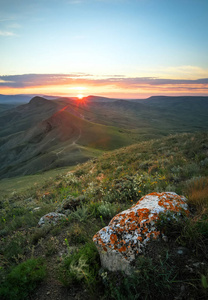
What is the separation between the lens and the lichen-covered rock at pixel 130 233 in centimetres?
282

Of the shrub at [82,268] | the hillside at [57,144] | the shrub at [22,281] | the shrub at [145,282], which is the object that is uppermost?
the shrub at [145,282]

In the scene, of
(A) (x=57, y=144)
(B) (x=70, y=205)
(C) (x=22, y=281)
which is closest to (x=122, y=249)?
(C) (x=22, y=281)

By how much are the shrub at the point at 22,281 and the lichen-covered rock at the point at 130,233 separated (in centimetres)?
114

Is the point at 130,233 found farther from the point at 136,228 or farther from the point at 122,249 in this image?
the point at 122,249

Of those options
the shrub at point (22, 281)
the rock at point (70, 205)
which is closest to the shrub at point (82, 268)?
the shrub at point (22, 281)

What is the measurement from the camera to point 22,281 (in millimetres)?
2908

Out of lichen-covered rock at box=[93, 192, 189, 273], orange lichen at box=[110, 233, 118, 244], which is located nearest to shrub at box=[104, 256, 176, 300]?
lichen-covered rock at box=[93, 192, 189, 273]

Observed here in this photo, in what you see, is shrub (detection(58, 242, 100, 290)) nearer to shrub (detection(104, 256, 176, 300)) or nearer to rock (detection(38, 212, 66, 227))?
shrub (detection(104, 256, 176, 300))

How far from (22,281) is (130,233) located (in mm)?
1982

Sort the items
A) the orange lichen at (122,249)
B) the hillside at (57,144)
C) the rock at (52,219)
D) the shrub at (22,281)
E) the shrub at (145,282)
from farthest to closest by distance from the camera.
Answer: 1. the hillside at (57,144)
2. the rock at (52,219)
3. the orange lichen at (122,249)
4. the shrub at (22,281)
5. the shrub at (145,282)

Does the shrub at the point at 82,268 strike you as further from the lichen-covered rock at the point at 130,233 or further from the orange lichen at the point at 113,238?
the orange lichen at the point at 113,238

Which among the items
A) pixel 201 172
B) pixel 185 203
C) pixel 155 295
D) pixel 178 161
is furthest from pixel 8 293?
pixel 178 161

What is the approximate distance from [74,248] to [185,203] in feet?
8.00

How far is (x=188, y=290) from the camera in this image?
2.19 meters
